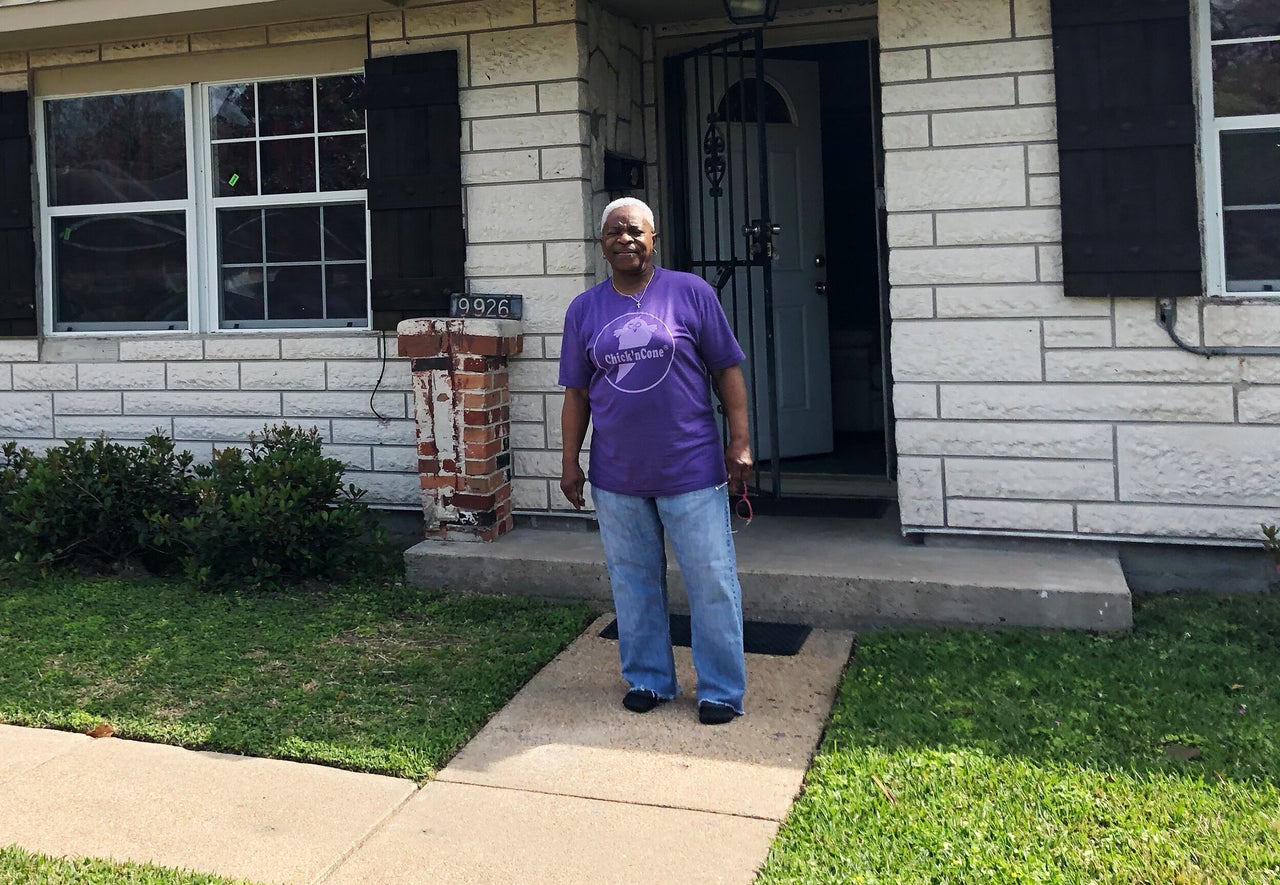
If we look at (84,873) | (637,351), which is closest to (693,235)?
(637,351)

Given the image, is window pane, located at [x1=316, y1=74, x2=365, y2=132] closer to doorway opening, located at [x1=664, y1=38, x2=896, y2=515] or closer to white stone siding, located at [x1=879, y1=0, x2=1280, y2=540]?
doorway opening, located at [x1=664, y1=38, x2=896, y2=515]

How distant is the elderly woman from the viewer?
3744 mm

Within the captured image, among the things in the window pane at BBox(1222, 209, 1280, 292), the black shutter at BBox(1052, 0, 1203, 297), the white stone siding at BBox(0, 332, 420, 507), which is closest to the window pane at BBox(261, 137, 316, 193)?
the white stone siding at BBox(0, 332, 420, 507)

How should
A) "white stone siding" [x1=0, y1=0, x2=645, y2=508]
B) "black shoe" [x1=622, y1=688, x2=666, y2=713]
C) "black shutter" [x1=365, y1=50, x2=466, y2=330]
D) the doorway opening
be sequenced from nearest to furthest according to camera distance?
"black shoe" [x1=622, y1=688, x2=666, y2=713], "white stone siding" [x1=0, y1=0, x2=645, y2=508], "black shutter" [x1=365, y1=50, x2=466, y2=330], the doorway opening

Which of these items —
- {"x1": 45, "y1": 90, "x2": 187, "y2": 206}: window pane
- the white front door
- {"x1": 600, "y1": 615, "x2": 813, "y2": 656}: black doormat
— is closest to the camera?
{"x1": 600, "y1": 615, "x2": 813, "y2": 656}: black doormat

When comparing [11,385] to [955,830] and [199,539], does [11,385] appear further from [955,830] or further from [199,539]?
[955,830]

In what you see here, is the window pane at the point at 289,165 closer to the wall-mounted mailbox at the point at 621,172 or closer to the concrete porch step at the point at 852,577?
the wall-mounted mailbox at the point at 621,172

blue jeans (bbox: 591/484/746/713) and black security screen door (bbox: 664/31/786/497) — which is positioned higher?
black security screen door (bbox: 664/31/786/497)

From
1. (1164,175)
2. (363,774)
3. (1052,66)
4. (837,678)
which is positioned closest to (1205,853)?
(837,678)

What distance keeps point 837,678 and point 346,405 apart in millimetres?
3205

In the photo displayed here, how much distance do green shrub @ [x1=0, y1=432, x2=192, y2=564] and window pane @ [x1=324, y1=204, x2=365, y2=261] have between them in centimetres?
133

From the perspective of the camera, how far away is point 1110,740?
356cm

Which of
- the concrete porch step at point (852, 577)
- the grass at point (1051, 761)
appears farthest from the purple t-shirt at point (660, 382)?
the concrete porch step at point (852, 577)

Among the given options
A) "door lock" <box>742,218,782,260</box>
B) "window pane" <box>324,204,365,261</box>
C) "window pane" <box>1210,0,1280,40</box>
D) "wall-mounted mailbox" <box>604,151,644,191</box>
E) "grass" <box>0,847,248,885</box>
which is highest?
"window pane" <box>1210,0,1280,40</box>
